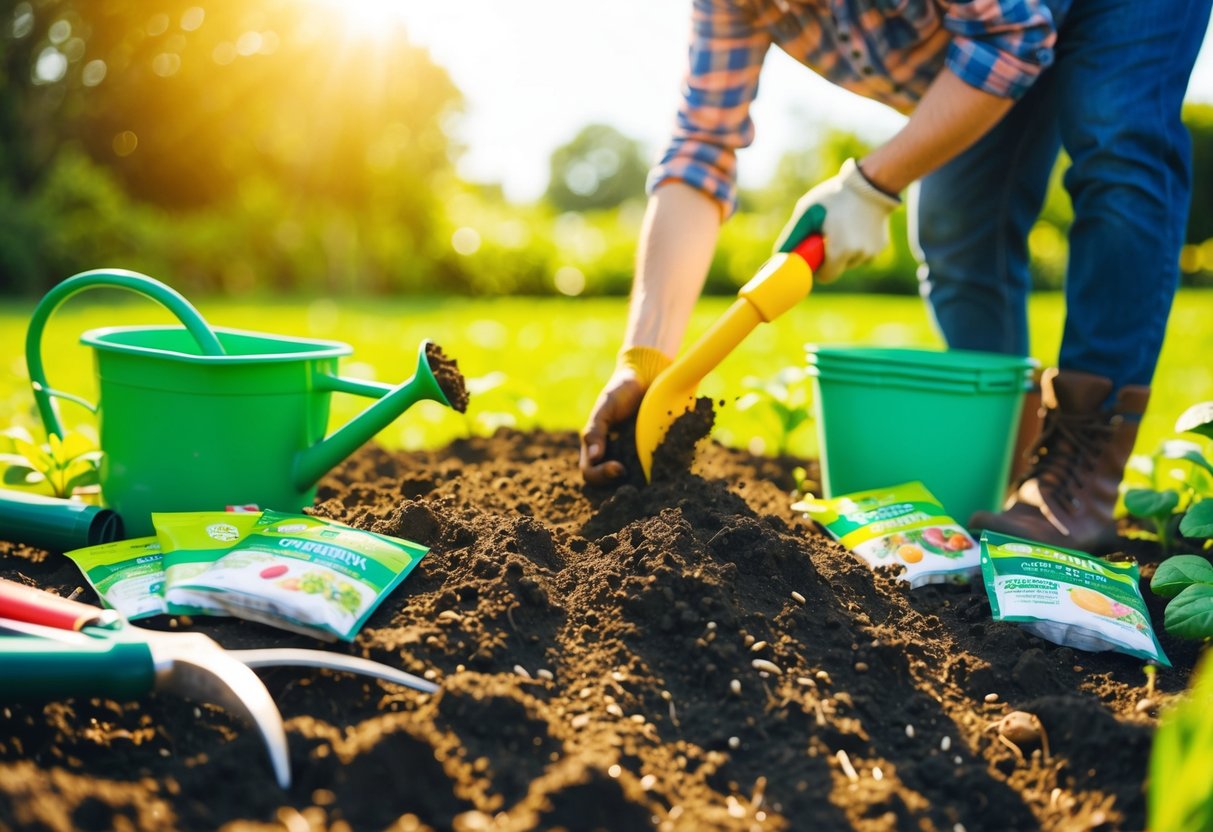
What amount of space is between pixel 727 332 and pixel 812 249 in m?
0.26

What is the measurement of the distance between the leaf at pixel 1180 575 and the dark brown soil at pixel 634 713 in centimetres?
12

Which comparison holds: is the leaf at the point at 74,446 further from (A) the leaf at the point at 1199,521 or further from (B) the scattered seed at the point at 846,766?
(A) the leaf at the point at 1199,521

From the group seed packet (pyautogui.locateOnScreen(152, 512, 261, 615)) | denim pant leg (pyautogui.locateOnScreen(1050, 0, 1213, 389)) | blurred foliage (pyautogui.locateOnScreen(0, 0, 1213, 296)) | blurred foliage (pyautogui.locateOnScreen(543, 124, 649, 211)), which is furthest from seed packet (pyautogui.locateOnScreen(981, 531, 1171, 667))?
blurred foliage (pyautogui.locateOnScreen(543, 124, 649, 211))

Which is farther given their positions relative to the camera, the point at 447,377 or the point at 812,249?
the point at 812,249

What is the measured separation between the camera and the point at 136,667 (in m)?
1.02

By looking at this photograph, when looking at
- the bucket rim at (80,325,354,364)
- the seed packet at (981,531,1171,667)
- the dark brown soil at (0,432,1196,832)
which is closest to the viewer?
the dark brown soil at (0,432,1196,832)

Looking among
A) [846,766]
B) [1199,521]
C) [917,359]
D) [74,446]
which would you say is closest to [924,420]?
[917,359]

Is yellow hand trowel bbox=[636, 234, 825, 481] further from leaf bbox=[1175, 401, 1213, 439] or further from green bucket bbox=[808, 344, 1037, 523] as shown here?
leaf bbox=[1175, 401, 1213, 439]

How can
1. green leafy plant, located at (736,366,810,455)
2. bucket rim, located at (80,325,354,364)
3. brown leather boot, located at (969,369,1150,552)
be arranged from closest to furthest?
bucket rim, located at (80,325,354,364)
brown leather boot, located at (969,369,1150,552)
green leafy plant, located at (736,366,810,455)

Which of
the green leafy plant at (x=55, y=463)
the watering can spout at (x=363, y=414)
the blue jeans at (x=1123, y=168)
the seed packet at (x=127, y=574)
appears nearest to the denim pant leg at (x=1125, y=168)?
the blue jeans at (x=1123, y=168)

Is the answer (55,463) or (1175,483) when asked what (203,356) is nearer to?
(55,463)

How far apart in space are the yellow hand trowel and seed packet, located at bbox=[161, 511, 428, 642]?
1.95ft

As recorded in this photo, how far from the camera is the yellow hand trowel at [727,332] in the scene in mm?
1829

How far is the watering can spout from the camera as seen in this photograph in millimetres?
1699
